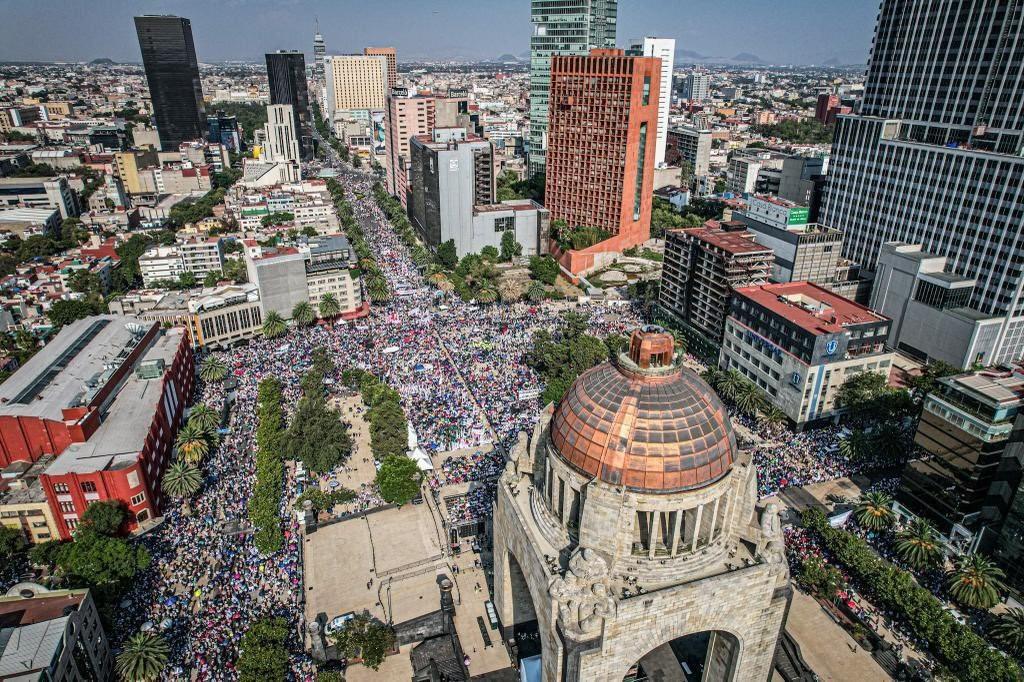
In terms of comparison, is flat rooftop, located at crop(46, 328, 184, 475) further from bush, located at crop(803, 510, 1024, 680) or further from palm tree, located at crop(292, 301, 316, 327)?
bush, located at crop(803, 510, 1024, 680)

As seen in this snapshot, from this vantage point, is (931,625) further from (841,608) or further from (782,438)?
(782,438)

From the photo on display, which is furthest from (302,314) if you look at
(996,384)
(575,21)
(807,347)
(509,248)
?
(575,21)

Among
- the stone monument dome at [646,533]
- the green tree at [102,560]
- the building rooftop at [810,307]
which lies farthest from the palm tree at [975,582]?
the green tree at [102,560]

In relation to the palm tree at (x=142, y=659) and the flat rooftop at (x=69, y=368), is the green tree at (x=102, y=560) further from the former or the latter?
the flat rooftop at (x=69, y=368)

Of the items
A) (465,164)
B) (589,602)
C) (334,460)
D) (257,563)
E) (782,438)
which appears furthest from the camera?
(465,164)

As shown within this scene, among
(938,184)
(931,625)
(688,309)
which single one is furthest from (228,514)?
(938,184)

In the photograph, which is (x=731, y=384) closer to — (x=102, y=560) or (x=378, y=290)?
(x=378, y=290)
